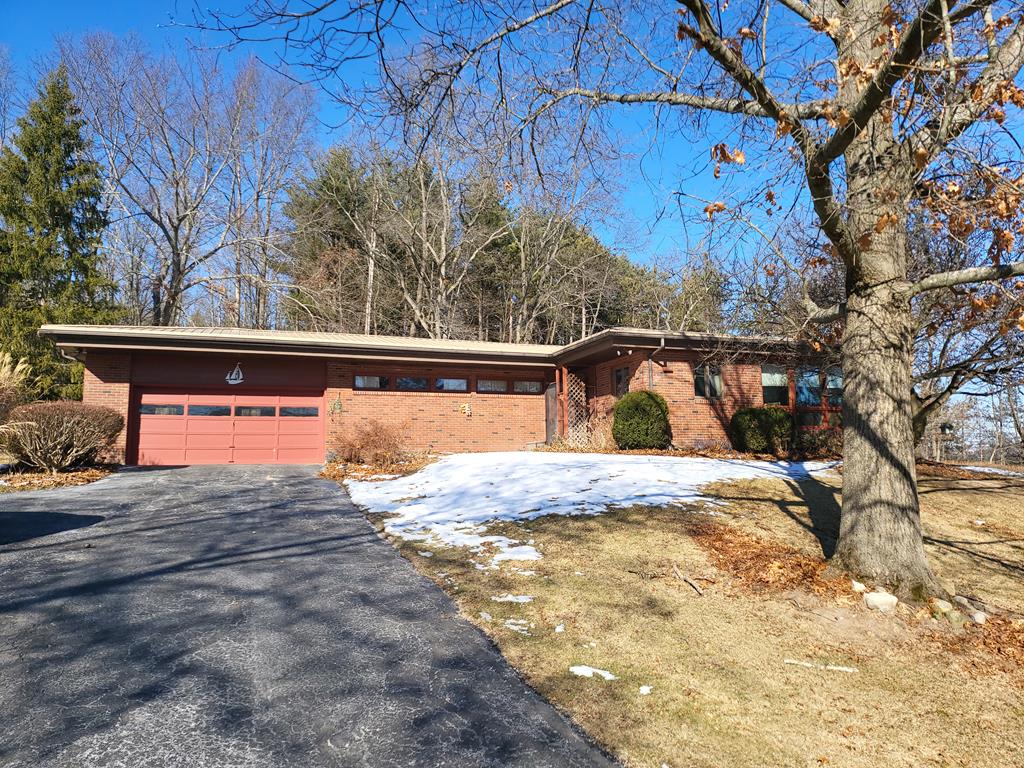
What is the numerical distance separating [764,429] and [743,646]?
421 inches

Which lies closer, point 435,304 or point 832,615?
point 832,615

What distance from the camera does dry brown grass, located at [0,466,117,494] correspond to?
30.0 feet

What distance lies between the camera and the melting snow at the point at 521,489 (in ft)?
21.9

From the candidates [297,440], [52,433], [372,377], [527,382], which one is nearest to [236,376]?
[297,440]

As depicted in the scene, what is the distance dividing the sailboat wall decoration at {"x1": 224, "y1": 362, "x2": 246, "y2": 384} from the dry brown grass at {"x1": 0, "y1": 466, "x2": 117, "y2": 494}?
3.40 metres

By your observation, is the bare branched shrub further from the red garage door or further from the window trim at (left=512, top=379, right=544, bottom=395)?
the window trim at (left=512, top=379, right=544, bottom=395)

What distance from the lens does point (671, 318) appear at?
27.7 m

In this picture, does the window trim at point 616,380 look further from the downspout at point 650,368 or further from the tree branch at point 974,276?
the tree branch at point 974,276

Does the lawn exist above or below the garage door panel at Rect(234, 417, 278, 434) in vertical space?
below

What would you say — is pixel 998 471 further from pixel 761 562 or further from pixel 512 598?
pixel 512 598

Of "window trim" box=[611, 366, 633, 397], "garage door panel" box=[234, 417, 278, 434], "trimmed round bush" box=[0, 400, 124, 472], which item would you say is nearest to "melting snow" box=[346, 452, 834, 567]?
"window trim" box=[611, 366, 633, 397]

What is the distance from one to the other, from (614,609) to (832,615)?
1602 millimetres

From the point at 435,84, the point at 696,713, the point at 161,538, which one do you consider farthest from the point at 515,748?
the point at 161,538

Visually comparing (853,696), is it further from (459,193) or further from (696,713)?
(459,193)
